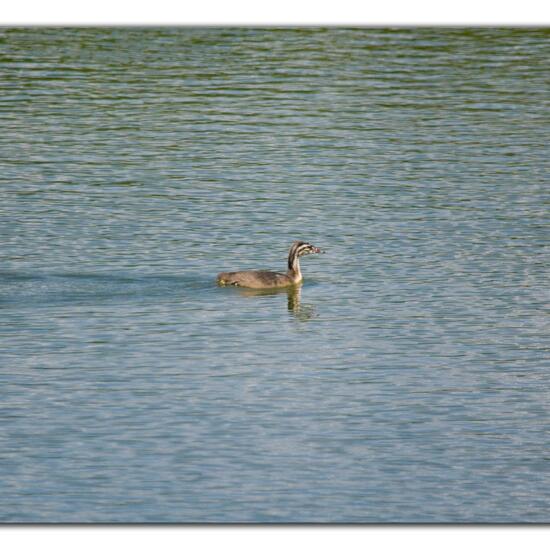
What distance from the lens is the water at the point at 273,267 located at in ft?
66.8

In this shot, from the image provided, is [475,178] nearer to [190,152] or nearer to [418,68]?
[190,152]

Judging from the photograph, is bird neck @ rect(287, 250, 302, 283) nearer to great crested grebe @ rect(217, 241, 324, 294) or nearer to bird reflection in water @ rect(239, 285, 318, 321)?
great crested grebe @ rect(217, 241, 324, 294)

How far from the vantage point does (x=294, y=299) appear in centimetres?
2984

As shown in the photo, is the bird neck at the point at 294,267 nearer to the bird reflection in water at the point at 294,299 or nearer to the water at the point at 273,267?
the bird reflection in water at the point at 294,299

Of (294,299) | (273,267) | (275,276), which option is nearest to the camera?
(294,299)

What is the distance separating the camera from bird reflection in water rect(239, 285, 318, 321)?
28.5 metres

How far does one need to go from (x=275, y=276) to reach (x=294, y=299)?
2.59 feet

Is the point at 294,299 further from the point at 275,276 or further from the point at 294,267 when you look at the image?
the point at 294,267

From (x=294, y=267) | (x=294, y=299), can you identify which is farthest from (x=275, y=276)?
(x=294, y=299)

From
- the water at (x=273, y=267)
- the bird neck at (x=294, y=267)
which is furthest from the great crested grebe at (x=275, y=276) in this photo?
the water at (x=273, y=267)

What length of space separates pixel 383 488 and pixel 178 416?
12.4 feet

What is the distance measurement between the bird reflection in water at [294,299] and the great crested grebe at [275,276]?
103mm

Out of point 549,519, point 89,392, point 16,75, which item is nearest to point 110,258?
point 89,392

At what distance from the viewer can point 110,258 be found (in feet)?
102
